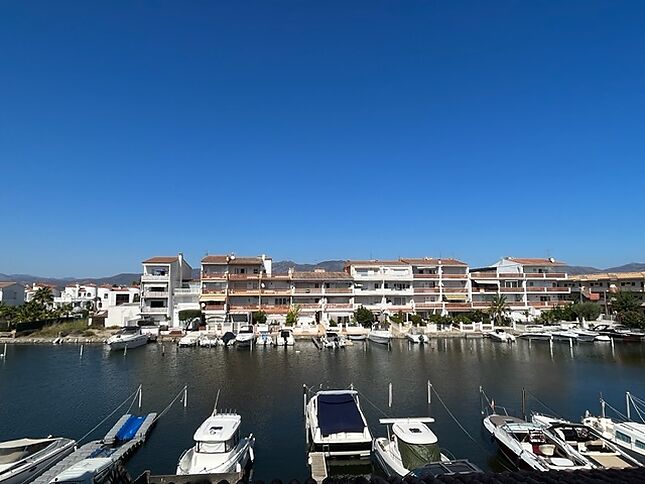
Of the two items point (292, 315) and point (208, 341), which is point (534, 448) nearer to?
point (208, 341)

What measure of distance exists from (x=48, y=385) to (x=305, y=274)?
33.1 metres

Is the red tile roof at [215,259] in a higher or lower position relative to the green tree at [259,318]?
higher

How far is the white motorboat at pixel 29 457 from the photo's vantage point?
44.5ft

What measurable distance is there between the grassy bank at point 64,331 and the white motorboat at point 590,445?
46.5m

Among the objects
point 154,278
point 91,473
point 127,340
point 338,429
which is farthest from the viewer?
point 154,278

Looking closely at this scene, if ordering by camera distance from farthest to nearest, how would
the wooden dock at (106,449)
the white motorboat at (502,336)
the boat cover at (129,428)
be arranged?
the white motorboat at (502,336) → the boat cover at (129,428) → the wooden dock at (106,449)

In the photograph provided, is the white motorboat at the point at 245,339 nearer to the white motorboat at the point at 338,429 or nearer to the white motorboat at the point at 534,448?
the white motorboat at the point at 338,429

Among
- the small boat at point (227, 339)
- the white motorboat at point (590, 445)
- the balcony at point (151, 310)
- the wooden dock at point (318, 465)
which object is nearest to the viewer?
the wooden dock at point (318, 465)

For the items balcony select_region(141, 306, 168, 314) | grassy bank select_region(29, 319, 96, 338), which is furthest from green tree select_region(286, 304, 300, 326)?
grassy bank select_region(29, 319, 96, 338)

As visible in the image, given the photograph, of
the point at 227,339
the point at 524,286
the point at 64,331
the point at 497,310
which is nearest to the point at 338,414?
the point at 227,339

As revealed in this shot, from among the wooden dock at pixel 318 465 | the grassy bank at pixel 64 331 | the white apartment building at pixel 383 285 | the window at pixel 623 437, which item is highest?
the white apartment building at pixel 383 285

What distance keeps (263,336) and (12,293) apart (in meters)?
51.6

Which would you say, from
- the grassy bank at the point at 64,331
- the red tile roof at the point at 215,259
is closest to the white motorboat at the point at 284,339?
the red tile roof at the point at 215,259

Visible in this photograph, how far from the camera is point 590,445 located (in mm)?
15383
